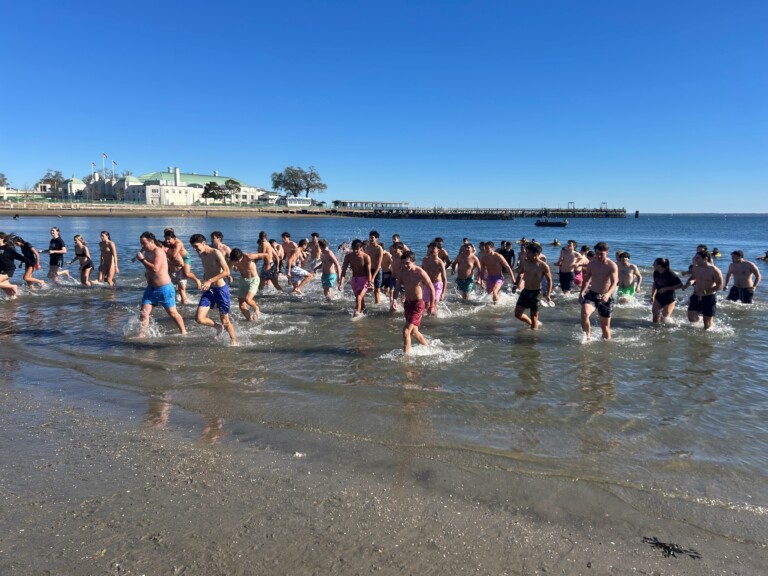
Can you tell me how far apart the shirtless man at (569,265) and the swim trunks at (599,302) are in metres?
4.74

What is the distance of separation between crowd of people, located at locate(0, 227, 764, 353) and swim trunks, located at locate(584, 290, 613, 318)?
15 mm

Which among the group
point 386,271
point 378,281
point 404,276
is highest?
point 404,276

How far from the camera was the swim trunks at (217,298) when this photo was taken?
296 inches

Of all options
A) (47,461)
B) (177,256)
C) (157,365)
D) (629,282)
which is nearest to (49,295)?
(177,256)

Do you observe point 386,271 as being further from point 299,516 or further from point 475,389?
point 299,516

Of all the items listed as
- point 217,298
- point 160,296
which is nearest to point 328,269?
point 217,298

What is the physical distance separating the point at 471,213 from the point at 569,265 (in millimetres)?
107937

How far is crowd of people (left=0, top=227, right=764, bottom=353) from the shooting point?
24.7 feet

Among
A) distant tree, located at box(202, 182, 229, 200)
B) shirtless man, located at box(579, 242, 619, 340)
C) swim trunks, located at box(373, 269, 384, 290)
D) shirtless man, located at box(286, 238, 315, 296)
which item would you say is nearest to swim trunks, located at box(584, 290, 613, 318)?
shirtless man, located at box(579, 242, 619, 340)

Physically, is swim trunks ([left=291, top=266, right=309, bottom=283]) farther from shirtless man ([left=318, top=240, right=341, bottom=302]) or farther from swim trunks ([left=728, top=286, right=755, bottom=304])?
swim trunks ([left=728, top=286, right=755, bottom=304])

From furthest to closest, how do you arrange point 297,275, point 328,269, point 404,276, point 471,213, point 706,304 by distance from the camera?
point 471,213 → point 297,275 → point 328,269 → point 706,304 → point 404,276

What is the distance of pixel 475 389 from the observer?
5781 mm

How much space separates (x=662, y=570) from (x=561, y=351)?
4983 mm

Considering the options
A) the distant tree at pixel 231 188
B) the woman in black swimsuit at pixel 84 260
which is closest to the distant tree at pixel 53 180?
the distant tree at pixel 231 188
